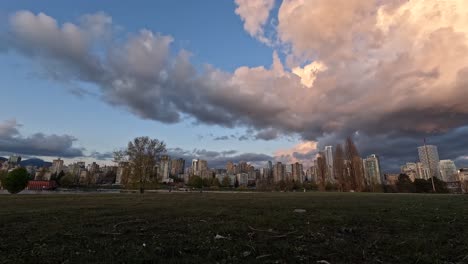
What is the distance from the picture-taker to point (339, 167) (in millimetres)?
82938

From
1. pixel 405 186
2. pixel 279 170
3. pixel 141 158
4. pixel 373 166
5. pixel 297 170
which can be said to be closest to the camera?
pixel 141 158

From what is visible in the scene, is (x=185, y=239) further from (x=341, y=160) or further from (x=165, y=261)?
(x=341, y=160)

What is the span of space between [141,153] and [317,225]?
45.5m

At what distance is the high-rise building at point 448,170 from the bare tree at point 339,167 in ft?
360

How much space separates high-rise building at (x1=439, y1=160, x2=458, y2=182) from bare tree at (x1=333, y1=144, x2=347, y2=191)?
109686 millimetres

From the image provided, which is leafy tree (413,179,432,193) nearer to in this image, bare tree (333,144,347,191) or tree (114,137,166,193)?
bare tree (333,144,347,191)

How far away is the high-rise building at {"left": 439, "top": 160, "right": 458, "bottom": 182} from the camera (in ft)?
513

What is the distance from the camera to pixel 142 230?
848cm

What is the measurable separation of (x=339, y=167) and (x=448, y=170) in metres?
135

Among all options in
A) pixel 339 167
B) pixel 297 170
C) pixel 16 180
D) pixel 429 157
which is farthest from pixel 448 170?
pixel 16 180

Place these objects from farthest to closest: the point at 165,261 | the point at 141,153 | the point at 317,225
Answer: the point at 141,153
the point at 317,225
the point at 165,261

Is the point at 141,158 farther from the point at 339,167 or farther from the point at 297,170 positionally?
the point at 297,170

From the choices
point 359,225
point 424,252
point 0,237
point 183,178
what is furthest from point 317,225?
point 183,178

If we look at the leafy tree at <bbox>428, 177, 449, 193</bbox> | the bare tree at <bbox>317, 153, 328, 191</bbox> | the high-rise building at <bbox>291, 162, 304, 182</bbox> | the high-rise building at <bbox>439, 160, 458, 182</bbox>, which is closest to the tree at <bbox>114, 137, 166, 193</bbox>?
the bare tree at <bbox>317, 153, 328, 191</bbox>
